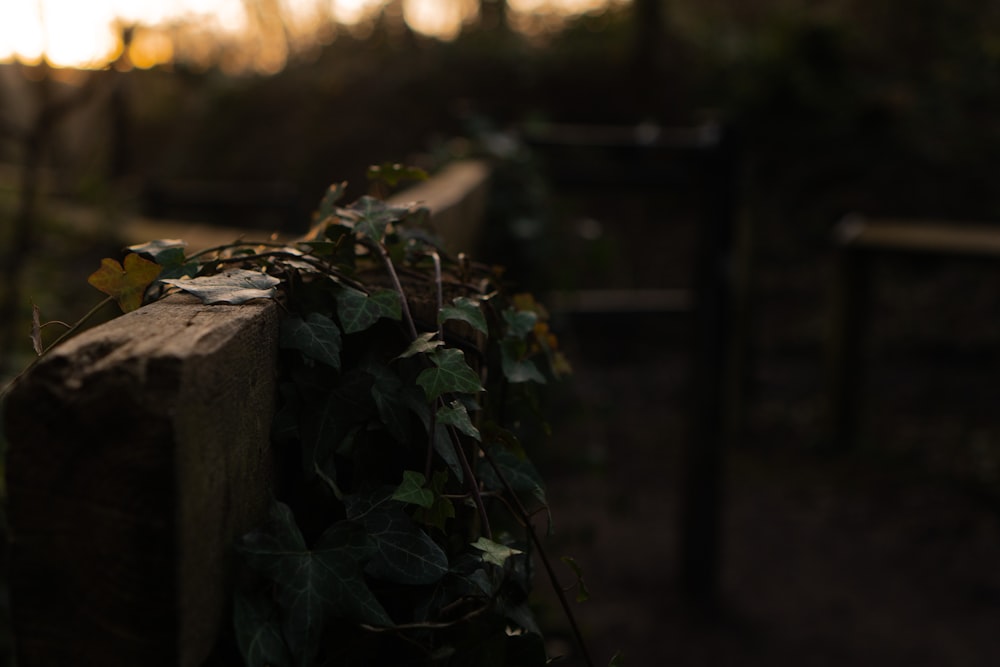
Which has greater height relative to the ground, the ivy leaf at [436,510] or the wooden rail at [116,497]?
the wooden rail at [116,497]

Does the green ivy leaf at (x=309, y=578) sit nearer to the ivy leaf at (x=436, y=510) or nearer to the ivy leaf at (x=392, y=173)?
the ivy leaf at (x=436, y=510)

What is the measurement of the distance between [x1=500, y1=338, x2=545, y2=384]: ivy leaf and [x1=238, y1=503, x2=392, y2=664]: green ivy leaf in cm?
34

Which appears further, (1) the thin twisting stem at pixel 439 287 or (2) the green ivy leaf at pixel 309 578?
(1) the thin twisting stem at pixel 439 287

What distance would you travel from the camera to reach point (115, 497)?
0.53m

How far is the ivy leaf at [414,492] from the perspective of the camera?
2.35 feet

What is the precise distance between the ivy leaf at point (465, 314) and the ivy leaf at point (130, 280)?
260 mm

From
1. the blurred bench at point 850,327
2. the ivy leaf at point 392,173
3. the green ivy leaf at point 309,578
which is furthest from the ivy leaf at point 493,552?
the blurred bench at point 850,327

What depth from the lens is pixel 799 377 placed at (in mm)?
6957

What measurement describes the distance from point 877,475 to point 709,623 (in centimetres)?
189

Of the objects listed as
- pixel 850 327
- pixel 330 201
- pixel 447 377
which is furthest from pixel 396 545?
pixel 850 327

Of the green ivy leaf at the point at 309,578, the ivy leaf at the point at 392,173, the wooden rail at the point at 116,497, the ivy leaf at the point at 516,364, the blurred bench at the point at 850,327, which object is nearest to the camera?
the wooden rail at the point at 116,497

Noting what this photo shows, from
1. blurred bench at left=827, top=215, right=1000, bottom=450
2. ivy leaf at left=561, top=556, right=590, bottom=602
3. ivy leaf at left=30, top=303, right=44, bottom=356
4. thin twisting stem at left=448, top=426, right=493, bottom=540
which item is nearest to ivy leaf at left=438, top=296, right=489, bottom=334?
thin twisting stem at left=448, top=426, right=493, bottom=540

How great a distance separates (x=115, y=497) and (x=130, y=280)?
30 centimetres

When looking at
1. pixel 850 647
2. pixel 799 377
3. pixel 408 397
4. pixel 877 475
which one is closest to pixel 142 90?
pixel 799 377
